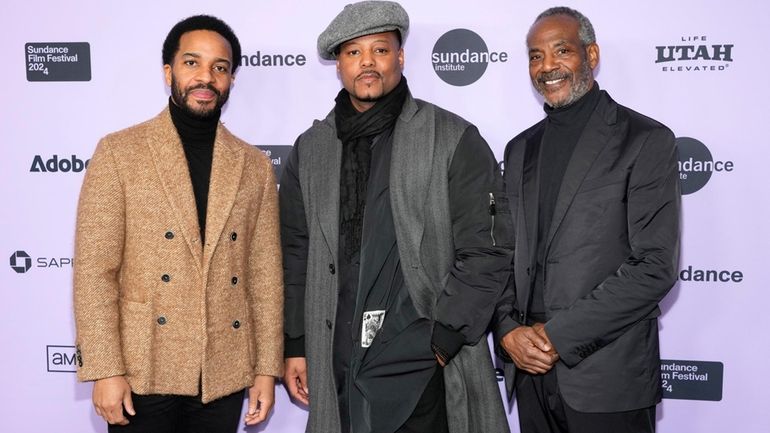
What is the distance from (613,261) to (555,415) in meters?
0.59

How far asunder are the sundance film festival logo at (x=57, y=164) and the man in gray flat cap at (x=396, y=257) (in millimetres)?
1523

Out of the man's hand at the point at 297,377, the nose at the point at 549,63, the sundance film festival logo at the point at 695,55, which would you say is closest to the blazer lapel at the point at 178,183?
the man's hand at the point at 297,377

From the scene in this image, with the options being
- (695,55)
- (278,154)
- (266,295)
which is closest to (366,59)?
(266,295)

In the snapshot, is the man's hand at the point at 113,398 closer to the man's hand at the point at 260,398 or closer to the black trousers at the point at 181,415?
the black trousers at the point at 181,415

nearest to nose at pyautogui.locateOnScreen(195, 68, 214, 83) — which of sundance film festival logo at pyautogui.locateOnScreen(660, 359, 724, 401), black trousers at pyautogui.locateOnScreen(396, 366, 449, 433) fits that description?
black trousers at pyautogui.locateOnScreen(396, 366, 449, 433)

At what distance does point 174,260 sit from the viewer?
2.19 m

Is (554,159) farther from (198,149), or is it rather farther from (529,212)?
(198,149)

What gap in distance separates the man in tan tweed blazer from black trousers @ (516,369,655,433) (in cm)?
100

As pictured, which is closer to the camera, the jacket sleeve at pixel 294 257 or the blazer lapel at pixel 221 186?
the blazer lapel at pixel 221 186

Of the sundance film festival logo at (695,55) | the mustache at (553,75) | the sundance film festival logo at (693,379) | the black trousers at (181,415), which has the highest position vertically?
the sundance film festival logo at (695,55)

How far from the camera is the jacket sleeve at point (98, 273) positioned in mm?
2109

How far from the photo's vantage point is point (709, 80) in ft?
9.70

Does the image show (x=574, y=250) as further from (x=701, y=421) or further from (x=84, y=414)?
(x=84, y=414)

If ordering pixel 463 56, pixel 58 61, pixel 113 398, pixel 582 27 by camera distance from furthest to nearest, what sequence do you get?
1. pixel 58 61
2. pixel 463 56
3. pixel 582 27
4. pixel 113 398
